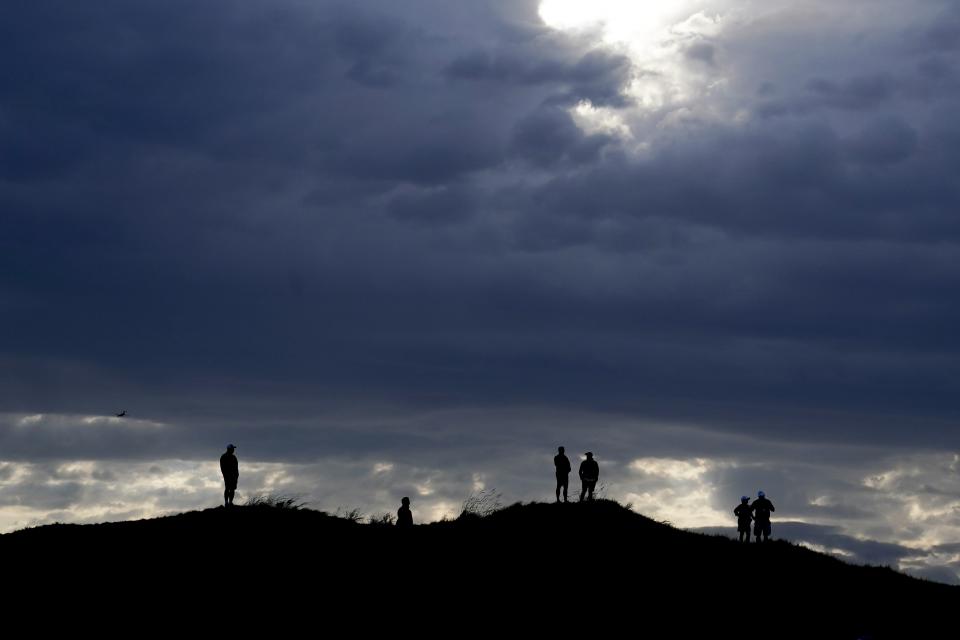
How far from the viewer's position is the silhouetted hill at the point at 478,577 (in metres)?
33.1

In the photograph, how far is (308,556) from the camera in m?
36.5

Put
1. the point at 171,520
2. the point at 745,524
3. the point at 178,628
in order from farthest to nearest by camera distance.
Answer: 1. the point at 745,524
2. the point at 171,520
3. the point at 178,628

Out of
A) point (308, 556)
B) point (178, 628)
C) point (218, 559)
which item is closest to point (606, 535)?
point (308, 556)

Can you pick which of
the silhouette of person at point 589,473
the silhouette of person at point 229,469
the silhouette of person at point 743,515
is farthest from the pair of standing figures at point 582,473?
the silhouette of person at point 229,469

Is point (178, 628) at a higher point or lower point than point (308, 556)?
lower

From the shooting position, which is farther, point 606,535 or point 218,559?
point 606,535

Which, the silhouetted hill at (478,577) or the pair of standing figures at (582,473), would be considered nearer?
the silhouetted hill at (478,577)

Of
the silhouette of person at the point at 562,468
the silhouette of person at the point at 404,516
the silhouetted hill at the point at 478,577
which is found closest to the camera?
the silhouetted hill at the point at 478,577

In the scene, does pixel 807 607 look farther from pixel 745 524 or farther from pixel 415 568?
pixel 415 568

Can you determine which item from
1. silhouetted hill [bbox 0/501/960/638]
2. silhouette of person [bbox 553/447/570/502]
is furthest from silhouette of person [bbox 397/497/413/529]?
silhouette of person [bbox 553/447/570/502]

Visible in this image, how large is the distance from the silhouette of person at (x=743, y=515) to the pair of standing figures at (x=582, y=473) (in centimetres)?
588

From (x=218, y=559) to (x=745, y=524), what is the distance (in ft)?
69.0

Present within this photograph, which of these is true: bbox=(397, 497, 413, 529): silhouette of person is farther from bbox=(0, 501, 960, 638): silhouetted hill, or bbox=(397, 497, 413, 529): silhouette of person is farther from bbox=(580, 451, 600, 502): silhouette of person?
bbox=(580, 451, 600, 502): silhouette of person

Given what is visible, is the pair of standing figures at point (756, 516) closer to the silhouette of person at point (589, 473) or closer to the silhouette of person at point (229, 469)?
the silhouette of person at point (589, 473)
